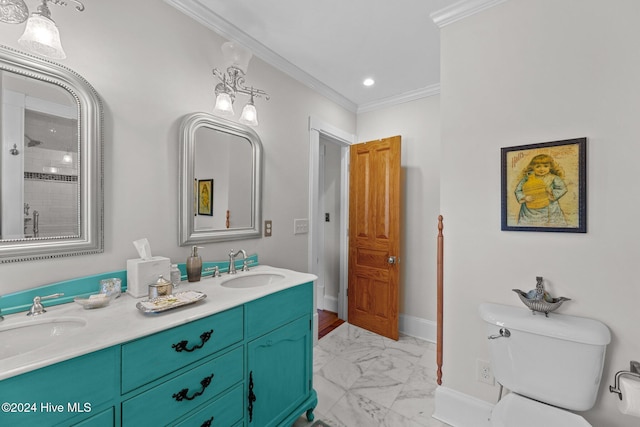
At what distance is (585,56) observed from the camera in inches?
54.2

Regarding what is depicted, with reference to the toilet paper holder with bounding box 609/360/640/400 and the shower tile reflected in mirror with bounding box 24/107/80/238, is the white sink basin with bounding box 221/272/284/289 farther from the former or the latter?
the toilet paper holder with bounding box 609/360/640/400

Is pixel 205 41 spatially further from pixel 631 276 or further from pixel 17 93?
pixel 631 276

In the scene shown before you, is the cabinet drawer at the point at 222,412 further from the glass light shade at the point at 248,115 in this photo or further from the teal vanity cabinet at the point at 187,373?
the glass light shade at the point at 248,115

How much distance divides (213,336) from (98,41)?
4.89 feet

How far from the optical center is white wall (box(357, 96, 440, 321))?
2.81 meters

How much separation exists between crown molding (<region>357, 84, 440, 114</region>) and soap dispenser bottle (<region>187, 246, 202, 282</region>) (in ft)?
8.19

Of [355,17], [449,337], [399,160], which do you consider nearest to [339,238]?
[399,160]

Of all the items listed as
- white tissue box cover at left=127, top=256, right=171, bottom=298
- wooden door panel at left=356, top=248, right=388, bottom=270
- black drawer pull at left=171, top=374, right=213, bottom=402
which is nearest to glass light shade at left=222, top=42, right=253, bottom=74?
white tissue box cover at left=127, top=256, right=171, bottom=298

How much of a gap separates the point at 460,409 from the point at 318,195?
220cm

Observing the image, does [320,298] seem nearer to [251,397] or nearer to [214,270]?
[214,270]

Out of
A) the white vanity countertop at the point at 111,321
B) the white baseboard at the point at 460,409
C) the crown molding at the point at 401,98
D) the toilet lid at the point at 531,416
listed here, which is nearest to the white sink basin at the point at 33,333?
the white vanity countertop at the point at 111,321

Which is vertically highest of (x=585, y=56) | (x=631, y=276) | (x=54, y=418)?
(x=585, y=56)

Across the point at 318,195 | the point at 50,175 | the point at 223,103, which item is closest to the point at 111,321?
the point at 50,175

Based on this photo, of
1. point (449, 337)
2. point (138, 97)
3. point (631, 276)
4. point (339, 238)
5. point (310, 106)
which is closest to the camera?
point (631, 276)
